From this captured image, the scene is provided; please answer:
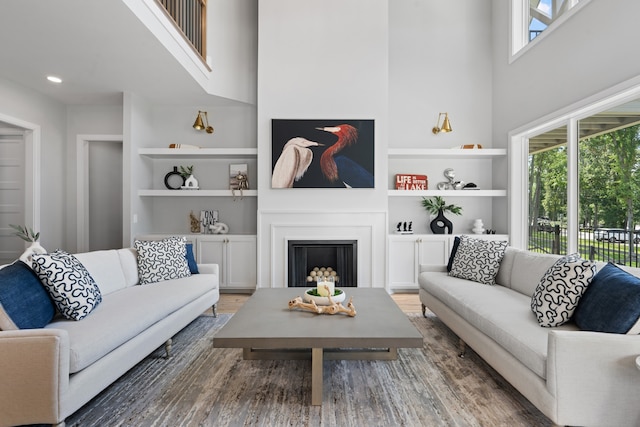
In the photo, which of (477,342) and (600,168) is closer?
(477,342)

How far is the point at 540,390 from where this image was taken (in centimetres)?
172

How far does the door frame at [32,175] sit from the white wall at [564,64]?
→ 20.0 feet

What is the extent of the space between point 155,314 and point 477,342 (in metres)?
→ 2.23

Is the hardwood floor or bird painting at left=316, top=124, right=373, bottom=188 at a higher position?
bird painting at left=316, top=124, right=373, bottom=188

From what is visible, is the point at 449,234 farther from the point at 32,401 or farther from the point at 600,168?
the point at 32,401

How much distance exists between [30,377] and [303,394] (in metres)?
1.36

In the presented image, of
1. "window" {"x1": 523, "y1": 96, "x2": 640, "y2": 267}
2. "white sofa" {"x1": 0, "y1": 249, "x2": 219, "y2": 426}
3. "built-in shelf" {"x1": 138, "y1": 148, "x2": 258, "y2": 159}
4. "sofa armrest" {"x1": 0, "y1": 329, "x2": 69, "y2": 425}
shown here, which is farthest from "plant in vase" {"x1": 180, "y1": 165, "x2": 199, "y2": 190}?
"window" {"x1": 523, "y1": 96, "x2": 640, "y2": 267}

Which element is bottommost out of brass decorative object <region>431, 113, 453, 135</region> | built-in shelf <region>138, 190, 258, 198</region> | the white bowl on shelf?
the white bowl on shelf

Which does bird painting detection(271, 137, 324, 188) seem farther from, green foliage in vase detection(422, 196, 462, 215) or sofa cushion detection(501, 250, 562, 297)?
sofa cushion detection(501, 250, 562, 297)

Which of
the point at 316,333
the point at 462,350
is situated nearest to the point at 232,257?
the point at 316,333

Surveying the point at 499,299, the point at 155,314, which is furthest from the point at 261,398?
the point at 499,299

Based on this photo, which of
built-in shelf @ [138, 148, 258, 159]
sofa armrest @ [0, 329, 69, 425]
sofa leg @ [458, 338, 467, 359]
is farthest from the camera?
built-in shelf @ [138, 148, 258, 159]

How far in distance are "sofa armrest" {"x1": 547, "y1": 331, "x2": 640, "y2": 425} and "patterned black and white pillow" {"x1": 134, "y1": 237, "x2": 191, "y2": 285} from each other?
10.1 feet

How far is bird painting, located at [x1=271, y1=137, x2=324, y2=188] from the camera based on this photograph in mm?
4656
